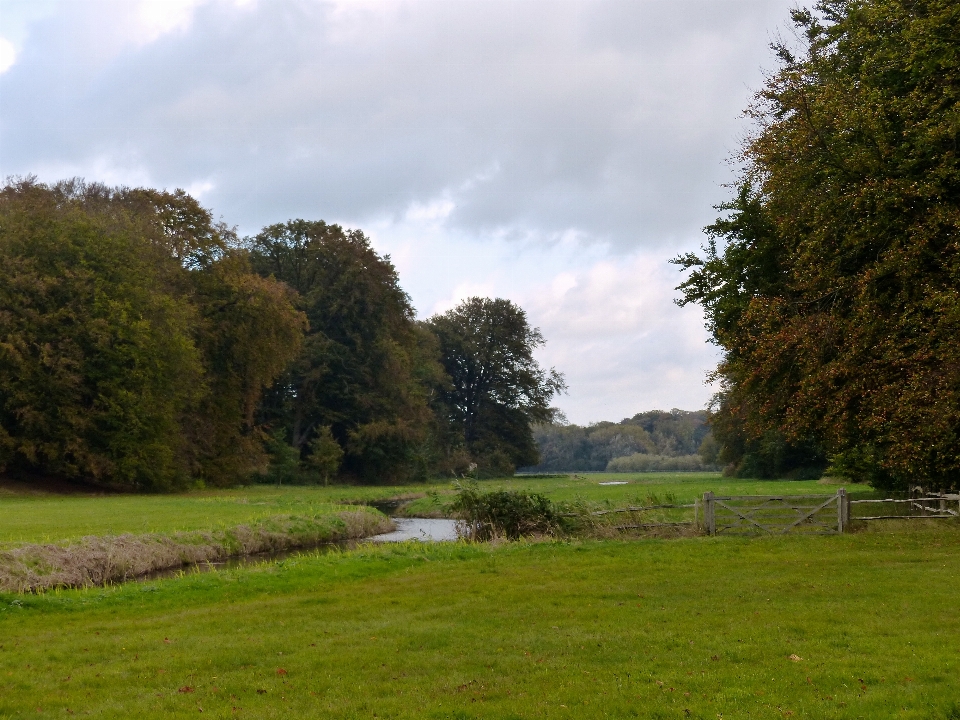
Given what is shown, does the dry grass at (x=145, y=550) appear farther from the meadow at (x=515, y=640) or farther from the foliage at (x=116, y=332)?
the foliage at (x=116, y=332)

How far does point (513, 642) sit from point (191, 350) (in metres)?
47.6

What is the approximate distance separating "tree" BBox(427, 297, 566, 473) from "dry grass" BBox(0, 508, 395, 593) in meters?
65.8

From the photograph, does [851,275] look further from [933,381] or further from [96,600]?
[96,600]

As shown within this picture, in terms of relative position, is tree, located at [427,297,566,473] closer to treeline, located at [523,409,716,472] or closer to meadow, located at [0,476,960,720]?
treeline, located at [523,409,716,472]

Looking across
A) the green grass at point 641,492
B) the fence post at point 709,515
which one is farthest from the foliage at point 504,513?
the fence post at point 709,515

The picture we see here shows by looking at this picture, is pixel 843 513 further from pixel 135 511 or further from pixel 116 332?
pixel 116 332

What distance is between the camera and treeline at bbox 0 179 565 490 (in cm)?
5122

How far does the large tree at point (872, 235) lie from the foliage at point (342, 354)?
5385 centimetres

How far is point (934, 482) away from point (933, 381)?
42.6 feet

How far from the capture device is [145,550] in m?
25.2

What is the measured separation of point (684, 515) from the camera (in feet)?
99.5

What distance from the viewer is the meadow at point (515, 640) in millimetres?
9148

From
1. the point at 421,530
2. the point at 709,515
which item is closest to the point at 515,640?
the point at 709,515

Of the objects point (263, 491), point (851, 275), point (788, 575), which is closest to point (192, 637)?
point (788, 575)
